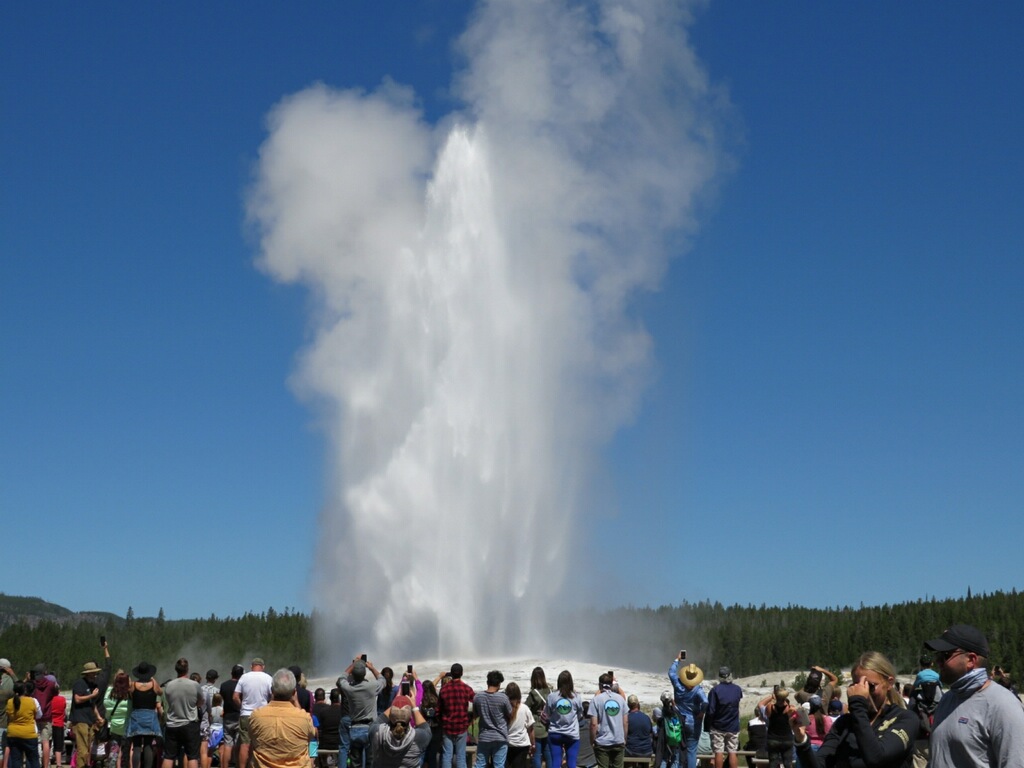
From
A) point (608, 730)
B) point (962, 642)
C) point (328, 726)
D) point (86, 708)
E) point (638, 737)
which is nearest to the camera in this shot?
point (962, 642)

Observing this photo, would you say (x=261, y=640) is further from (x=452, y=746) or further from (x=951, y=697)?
(x=951, y=697)

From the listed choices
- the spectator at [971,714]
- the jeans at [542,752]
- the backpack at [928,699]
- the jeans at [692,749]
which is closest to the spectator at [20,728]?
the jeans at [542,752]

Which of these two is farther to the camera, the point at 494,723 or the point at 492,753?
the point at 492,753

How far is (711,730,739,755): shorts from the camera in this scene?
607 inches

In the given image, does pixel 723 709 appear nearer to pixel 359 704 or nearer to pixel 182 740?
pixel 359 704

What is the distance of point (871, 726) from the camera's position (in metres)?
5.76

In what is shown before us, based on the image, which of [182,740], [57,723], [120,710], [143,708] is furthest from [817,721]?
[57,723]

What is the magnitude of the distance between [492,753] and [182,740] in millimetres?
4171

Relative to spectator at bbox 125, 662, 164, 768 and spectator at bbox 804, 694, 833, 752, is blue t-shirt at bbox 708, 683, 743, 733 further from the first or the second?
spectator at bbox 125, 662, 164, 768

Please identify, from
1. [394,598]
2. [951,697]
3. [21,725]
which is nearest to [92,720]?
[21,725]

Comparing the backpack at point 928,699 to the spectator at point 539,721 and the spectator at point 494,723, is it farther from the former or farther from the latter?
the spectator at point 539,721

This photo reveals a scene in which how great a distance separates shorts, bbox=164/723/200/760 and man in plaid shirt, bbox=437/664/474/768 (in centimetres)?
329

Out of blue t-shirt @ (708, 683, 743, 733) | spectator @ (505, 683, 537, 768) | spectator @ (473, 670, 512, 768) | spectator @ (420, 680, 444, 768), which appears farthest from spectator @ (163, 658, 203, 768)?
blue t-shirt @ (708, 683, 743, 733)

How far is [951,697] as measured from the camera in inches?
217
